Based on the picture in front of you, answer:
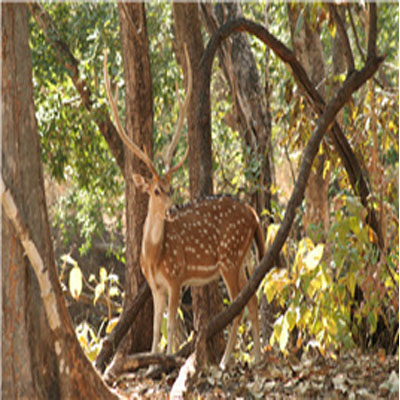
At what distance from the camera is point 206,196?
217 inches

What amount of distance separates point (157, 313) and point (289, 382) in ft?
4.01

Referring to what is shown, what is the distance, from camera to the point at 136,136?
5.86 meters

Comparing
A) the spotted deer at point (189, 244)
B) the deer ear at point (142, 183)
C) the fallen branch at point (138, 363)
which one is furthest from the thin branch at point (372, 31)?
the fallen branch at point (138, 363)

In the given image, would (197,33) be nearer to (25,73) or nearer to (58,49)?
(58,49)

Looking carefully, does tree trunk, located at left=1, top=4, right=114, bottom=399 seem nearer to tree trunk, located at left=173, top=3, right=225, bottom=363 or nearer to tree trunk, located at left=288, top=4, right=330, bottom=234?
tree trunk, located at left=173, top=3, right=225, bottom=363

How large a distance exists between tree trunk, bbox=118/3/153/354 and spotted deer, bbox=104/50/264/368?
1.04 ft

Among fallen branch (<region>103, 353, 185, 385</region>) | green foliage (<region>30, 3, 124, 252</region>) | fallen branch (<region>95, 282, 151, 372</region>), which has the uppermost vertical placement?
green foliage (<region>30, 3, 124, 252</region>)

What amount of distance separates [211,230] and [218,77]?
265 inches

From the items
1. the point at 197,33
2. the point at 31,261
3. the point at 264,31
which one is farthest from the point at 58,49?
the point at 31,261

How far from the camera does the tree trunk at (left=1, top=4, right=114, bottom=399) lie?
3.31 metres

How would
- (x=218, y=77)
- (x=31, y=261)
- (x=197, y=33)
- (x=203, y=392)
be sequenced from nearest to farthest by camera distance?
(x=31, y=261) → (x=203, y=392) → (x=197, y=33) → (x=218, y=77)

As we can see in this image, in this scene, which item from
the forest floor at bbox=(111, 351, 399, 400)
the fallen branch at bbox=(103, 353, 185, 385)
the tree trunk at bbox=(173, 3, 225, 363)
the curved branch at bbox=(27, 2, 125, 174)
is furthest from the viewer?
the curved branch at bbox=(27, 2, 125, 174)

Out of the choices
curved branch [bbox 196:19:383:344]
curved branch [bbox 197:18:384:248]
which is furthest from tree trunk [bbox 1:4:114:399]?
curved branch [bbox 197:18:384:248]

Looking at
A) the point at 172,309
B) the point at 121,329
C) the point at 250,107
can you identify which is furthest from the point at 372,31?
the point at 250,107
